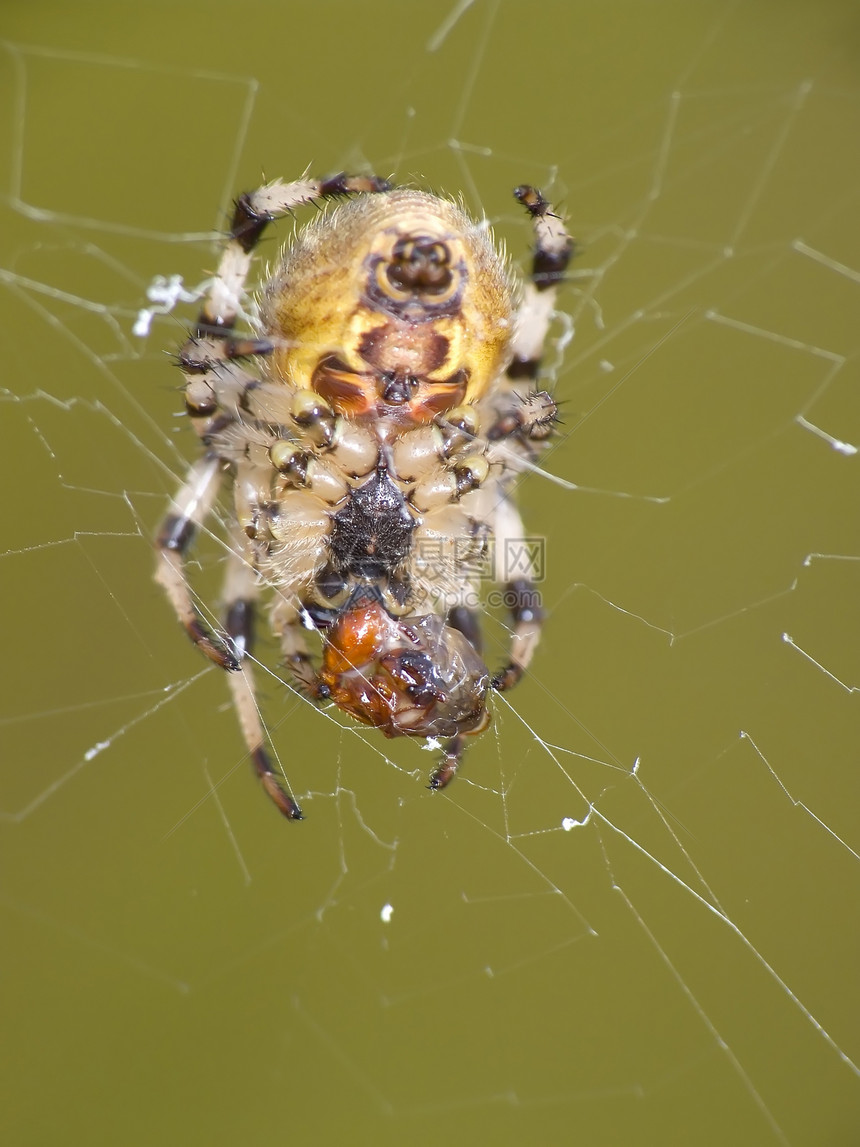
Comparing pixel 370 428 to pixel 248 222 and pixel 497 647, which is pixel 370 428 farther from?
pixel 497 647

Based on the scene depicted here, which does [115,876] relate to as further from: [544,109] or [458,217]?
[544,109]

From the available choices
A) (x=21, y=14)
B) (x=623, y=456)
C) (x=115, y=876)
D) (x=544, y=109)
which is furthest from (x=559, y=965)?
(x=21, y=14)

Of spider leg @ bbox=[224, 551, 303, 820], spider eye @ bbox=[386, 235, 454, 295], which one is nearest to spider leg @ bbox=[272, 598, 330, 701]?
spider leg @ bbox=[224, 551, 303, 820]

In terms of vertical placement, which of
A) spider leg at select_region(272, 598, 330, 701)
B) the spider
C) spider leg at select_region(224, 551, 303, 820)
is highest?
the spider

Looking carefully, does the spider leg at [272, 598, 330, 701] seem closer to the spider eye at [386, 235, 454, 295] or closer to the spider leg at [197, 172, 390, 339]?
the spider leg at [197, 172, 390, 339]

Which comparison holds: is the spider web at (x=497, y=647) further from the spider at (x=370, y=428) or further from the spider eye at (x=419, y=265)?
the spider eye at (x=419, y=265)

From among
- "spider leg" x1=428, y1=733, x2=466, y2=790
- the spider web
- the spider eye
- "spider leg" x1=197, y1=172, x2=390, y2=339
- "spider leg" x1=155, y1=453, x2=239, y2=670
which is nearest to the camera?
the spider eye
